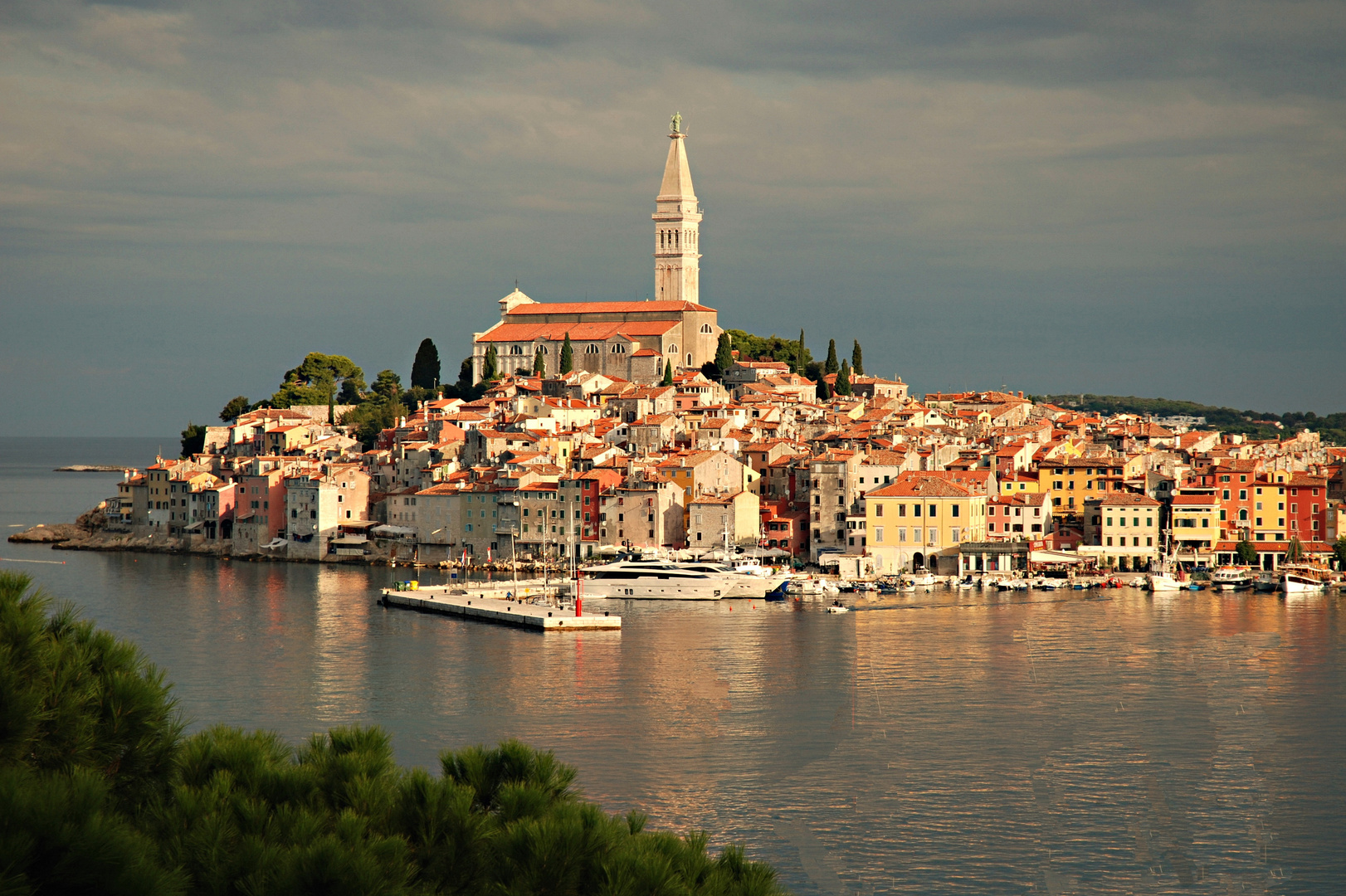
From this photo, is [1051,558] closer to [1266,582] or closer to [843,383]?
[1266,582]

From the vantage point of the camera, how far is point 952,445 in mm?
37375

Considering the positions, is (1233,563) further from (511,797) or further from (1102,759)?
(511,797)

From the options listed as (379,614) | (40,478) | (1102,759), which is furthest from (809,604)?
(40,478)

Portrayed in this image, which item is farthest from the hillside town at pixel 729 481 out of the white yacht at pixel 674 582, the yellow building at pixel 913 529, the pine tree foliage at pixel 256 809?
the pine tree foliage at pixel 256 809

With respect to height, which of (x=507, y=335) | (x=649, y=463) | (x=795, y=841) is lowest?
(x=795, y=841)

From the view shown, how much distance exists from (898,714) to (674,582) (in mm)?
13063

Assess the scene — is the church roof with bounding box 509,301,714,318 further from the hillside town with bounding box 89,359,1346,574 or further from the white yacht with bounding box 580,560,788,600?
the white yacht with bounding box 580,560,788,600

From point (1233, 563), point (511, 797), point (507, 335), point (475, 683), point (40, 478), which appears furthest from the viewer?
point (40, 478)

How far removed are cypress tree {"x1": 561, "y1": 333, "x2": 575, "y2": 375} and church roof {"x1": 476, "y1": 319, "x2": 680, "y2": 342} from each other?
836 mm

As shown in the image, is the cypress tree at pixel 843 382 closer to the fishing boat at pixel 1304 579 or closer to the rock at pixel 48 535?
the fishing boat at pixel 1304 579

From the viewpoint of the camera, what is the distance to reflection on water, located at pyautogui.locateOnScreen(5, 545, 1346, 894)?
486 inches

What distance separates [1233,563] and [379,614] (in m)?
17.6

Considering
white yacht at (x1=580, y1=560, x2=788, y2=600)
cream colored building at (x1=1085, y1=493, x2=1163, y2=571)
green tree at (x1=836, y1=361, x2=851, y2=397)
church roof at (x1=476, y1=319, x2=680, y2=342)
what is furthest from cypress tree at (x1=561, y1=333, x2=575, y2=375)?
cream colored building at (x1=1085, y1=493, x2=1163, y2=571)

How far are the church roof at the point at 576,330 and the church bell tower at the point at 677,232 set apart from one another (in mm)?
4998
